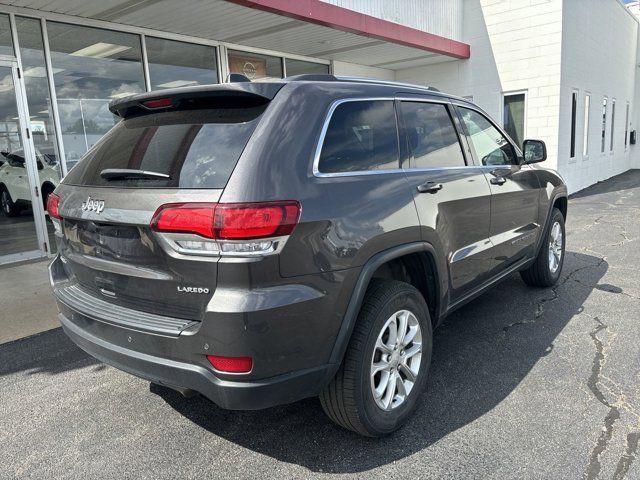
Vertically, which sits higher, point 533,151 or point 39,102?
point 39,102

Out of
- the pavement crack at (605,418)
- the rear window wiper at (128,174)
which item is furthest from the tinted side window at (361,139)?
the pavement crack at (605,418)

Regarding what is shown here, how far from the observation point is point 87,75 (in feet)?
25.3

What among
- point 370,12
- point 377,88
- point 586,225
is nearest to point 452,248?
point 377,88

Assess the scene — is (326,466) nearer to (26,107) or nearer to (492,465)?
(492,465)

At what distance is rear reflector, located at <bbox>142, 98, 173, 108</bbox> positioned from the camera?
8.58 ft

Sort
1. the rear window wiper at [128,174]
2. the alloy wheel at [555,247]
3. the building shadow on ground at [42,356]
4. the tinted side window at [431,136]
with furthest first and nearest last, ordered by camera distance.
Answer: the alloy wheel at [555,247]
the building shadow on ground at [42,356]
the tinted side window at [431,136]
the rear window wiper at [128,174]

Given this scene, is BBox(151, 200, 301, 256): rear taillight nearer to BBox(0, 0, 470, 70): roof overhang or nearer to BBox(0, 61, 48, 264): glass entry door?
BBox(0, 0, 470, 70): roof overhang

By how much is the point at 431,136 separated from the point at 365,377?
65.8 inches

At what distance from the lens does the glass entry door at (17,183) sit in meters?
6.80

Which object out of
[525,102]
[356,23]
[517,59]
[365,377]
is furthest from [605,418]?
[517,59]

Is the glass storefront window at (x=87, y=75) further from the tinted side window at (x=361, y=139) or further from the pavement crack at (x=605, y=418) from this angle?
the pavement crack at (x=605, y=418)

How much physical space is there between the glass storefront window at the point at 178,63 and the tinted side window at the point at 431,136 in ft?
20.1

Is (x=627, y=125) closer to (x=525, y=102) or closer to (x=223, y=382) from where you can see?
(x=525, y=102)

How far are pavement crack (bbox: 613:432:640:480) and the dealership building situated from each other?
4152mm
